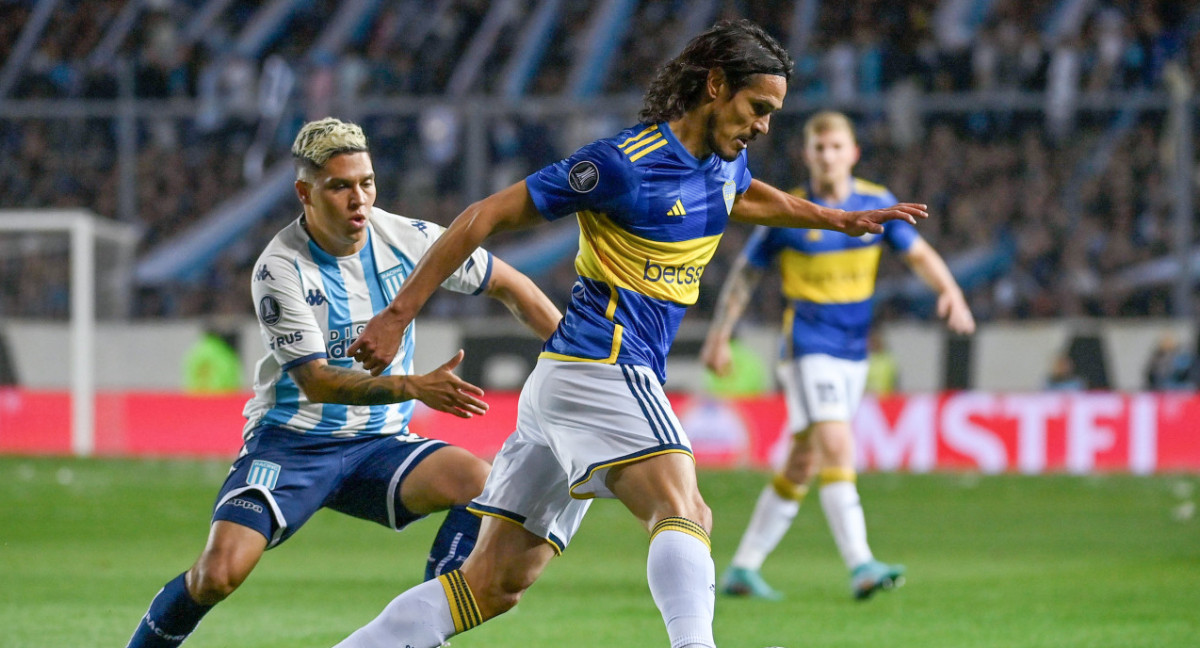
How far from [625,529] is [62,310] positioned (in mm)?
8617

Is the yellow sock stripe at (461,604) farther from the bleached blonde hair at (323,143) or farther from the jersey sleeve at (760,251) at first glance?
the jersey sleeve at (760,251)

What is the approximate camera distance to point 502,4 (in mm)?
23719

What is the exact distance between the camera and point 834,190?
7395 mm

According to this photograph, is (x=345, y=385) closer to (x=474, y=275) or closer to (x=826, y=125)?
(x=474, y=275)

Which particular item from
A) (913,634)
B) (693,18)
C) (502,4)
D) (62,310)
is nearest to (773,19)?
(693,18)

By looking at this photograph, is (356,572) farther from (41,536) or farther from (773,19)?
(773,19)

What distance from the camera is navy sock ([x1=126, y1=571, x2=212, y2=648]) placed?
15.0 feet

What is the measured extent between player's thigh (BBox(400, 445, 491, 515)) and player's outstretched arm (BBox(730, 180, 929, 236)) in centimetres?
123

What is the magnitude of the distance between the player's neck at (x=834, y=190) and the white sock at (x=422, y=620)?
150 inches

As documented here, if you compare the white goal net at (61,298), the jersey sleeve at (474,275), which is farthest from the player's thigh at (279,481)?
the white goal net at (61,298)

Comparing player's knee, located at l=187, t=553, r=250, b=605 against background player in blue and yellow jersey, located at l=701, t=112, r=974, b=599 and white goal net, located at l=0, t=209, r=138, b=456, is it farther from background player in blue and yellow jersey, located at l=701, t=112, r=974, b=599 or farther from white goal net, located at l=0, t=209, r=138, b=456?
white goal net, located at l=0, t=209, r=138, b=456

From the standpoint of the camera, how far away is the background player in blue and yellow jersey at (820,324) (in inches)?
283

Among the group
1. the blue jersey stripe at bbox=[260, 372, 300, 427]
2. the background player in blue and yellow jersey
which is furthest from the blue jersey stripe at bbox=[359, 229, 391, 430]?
the background player in blue and yellow jersey

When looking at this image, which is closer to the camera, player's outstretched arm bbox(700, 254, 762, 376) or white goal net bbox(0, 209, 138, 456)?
player's outstretched arm bbox(700, 254, 762, 376)
